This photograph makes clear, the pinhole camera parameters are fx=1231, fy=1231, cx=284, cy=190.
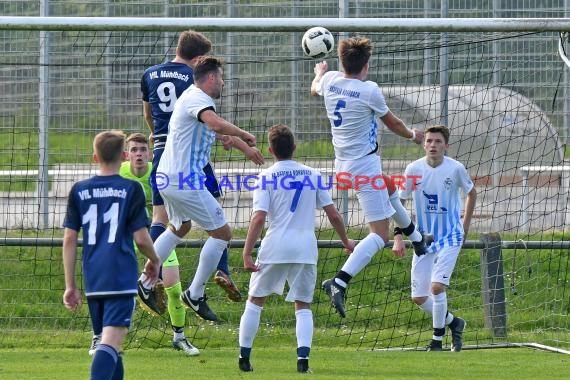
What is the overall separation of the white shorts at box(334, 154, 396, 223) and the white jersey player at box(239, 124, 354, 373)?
862 millimetres

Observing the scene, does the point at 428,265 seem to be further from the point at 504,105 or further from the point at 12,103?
the point at 12,103

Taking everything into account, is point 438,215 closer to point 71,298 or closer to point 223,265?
point 223,265

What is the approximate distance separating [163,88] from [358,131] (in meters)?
1.75

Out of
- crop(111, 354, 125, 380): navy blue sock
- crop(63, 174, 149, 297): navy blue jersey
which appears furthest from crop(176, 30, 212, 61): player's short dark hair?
crop(111, 354, 125, 380): navy blue sock

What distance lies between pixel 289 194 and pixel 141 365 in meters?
2.03

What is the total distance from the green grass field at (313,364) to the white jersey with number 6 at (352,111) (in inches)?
73.1

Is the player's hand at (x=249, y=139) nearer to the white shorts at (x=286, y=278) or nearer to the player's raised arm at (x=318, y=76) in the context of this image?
the white shorts at (x=286, y=278)

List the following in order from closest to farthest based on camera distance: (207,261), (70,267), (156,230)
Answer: (70,267)
(207,261)
(156,230)

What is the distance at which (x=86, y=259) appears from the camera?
25.7 ft

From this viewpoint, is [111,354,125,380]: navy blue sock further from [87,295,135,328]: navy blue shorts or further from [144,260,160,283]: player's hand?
[144,260,160,283]: player's hand

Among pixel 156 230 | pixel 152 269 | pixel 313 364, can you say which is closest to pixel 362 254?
pixel 313 364

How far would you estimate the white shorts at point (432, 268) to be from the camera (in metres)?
11.9

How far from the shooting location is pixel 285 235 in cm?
978

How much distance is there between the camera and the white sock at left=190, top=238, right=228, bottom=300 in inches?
419
